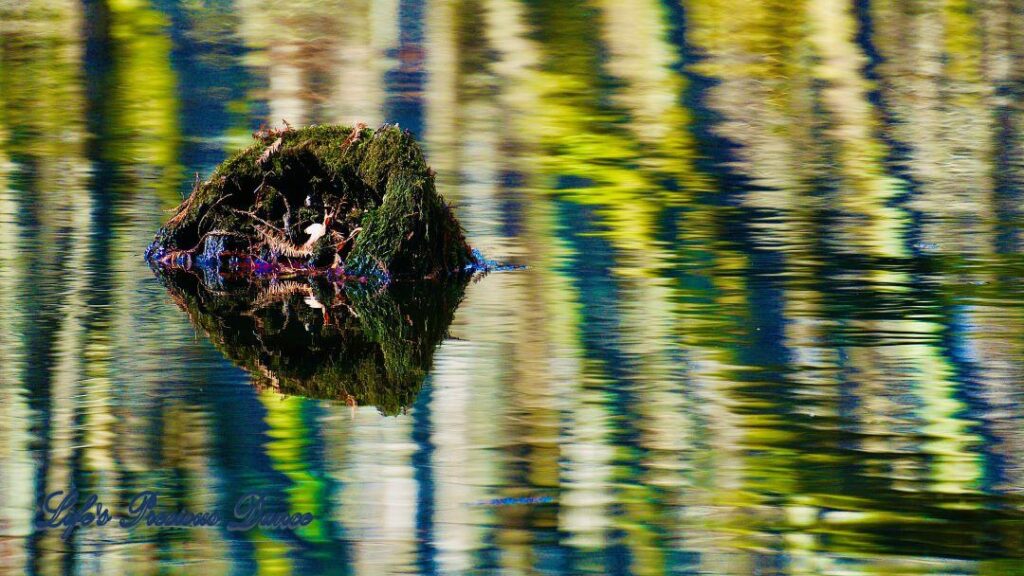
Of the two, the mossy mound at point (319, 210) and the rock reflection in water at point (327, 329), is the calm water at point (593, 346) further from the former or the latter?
the mossy mound at point (319, 210)

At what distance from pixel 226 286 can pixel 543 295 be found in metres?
1.86

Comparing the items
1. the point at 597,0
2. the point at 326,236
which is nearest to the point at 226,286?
the point at 326,236

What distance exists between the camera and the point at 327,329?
934cm

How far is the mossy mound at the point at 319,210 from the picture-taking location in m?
11.1

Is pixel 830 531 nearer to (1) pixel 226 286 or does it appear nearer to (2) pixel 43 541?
(2) pixel 43 541

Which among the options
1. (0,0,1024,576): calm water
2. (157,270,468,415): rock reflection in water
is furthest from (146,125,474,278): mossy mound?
(0,0,1024,576): calm water

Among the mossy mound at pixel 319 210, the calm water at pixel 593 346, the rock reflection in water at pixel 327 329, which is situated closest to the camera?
the calm water at pixel 593 346

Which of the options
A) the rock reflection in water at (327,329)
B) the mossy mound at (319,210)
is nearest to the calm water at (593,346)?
the rock reflection in water at (327,329)

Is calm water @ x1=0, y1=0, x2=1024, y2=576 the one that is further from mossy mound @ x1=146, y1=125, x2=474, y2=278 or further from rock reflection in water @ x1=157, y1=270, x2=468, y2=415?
mossy mound @ x1=146, y1=125, x2=474, y2=278

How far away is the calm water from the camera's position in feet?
19.1

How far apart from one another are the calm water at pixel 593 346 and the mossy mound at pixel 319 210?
488 millimetres

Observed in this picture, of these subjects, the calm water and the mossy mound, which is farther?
the mossy mound

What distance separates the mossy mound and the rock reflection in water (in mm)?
284

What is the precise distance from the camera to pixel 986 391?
7750 millimetres
